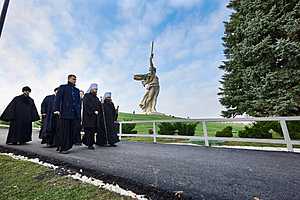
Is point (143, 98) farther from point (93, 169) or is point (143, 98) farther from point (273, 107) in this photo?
point (93, 169)

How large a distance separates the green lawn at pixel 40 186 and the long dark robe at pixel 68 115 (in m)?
1.53

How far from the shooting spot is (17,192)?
3.36 m

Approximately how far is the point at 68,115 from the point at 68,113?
0.06 meters

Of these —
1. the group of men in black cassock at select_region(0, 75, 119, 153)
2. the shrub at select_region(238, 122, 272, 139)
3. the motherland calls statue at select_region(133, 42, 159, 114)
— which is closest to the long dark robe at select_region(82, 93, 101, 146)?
the group of men in black cassock at select_region(0, 75, 119, 153)

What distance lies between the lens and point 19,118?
819 cm

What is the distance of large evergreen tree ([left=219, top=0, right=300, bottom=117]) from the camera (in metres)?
10.2

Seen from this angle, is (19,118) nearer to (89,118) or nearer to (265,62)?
(89,118)

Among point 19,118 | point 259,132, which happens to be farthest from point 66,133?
point 259,132

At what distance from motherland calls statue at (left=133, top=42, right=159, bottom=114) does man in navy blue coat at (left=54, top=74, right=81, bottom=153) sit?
20.3 m

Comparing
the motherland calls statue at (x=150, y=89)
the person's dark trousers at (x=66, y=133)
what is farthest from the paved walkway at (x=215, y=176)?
the motherland calls statue at (x=150, y=89)

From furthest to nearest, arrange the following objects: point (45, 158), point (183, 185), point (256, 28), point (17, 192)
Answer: point (256, 28), point (45, 158), point (17, 192), point (183, 185)

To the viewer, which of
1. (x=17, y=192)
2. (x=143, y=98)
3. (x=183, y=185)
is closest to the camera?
(x=183, y=185)

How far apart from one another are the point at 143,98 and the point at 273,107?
19469mm

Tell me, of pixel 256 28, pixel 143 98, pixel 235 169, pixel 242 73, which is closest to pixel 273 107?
pixel 242 73
